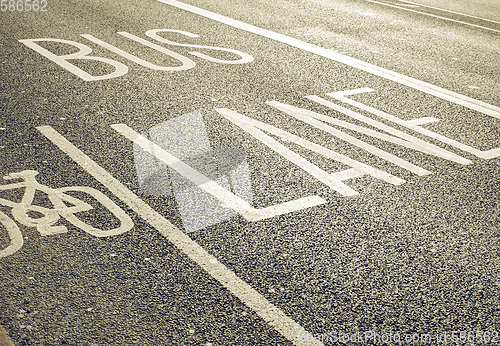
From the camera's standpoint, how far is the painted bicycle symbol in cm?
417

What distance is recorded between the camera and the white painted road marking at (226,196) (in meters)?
4.57

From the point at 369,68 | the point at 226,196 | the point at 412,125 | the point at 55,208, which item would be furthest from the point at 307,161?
the point at 369,68

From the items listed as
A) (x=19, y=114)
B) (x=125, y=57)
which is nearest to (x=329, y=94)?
(x=125, y=57)

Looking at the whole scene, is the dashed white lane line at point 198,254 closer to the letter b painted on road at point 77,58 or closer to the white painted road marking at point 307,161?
the white painted road marking at point 307,161

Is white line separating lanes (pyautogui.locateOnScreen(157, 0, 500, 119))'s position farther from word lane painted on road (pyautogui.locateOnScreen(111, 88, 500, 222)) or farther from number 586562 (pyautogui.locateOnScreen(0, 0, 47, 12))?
number 586562 (pyautogui.locateOnScreen(0, 0, 47, 12))

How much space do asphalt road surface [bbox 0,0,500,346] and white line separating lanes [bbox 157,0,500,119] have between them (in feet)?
0.15

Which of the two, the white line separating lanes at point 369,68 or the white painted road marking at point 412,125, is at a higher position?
the white line separating lanes at point 369,68

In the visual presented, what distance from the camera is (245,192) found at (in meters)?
4.86

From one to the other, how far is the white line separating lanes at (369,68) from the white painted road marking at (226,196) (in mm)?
3318

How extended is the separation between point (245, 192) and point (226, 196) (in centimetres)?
18

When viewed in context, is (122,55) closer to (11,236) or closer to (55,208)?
(55,208)

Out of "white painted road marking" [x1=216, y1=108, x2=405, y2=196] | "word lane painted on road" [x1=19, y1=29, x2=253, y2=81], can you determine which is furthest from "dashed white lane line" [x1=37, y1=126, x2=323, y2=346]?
"word lane painted on road" [x1=19, y1=29, x2=253, y2=81]

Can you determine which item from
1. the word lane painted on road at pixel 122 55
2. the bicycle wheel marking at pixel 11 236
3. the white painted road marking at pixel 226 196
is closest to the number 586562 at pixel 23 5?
the word lane painted on road at pixel 122 55

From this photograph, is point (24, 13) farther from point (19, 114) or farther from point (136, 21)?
point (19, 114)
